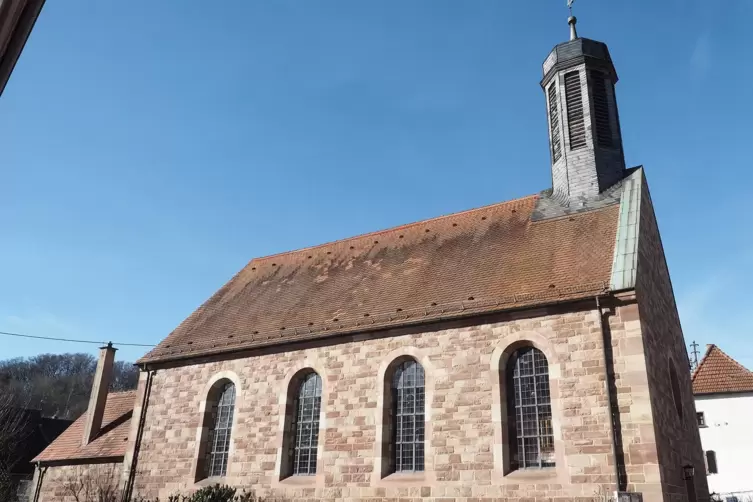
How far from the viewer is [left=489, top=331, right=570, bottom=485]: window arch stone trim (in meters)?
10.5

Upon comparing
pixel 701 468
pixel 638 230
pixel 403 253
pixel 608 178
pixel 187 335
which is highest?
pixel 608 178

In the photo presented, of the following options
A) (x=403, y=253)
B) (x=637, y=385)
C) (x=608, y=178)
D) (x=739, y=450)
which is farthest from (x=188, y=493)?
(x=739, y=450)

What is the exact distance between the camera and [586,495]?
990 cm

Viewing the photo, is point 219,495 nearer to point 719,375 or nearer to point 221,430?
point 221,430

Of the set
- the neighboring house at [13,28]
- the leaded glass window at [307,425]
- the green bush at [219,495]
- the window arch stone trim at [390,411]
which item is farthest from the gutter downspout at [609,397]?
the neighboring house at [13,28]

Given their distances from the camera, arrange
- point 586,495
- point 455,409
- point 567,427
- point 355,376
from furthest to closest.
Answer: point 355,376
point 455,409
point 567,427
point 586,495

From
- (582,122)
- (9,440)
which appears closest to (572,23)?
(582,122)

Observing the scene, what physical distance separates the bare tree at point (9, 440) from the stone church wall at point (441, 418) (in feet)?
39.5

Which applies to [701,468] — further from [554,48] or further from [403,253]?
[554,48]

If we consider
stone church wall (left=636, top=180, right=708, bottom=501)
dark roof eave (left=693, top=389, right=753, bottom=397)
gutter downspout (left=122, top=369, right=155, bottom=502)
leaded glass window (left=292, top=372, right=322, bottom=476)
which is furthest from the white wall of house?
gutter downspout (left=122, top=369, right=155, bottom=502)

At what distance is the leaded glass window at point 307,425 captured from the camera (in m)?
13.7

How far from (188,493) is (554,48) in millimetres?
16426

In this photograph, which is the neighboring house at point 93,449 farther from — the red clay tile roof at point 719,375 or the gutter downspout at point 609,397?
the red clay tile roof at point 719,375

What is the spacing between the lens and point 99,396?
19203 mm
